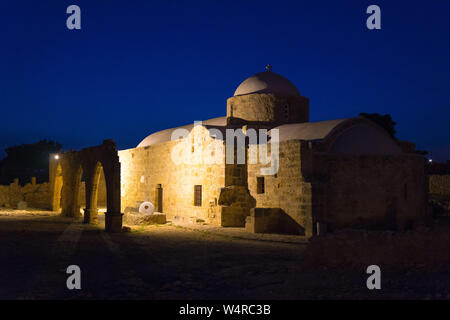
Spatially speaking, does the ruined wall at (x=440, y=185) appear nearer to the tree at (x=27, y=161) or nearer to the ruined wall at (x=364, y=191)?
the ruined wall at (x=364, y=191)

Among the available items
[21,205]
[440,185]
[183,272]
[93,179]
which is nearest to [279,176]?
[93,179]

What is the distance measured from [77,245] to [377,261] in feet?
24.2

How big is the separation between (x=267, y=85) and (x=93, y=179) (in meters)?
9.17

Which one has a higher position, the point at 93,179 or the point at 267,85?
the point at 267,85

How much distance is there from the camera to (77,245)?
34.4 feet

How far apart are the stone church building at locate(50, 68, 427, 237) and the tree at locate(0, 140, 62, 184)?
32.2 m

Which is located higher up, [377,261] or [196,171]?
[196,171]

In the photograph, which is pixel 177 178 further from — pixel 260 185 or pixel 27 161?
pixel 27 161

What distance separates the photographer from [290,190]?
14211mm

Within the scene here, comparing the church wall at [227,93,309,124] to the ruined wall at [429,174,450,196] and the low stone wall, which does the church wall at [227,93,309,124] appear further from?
the ruined wall at [429,174,450,196]

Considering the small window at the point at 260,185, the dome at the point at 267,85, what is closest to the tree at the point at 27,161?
the dome at the point at 267,85

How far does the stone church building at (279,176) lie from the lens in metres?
13.8
